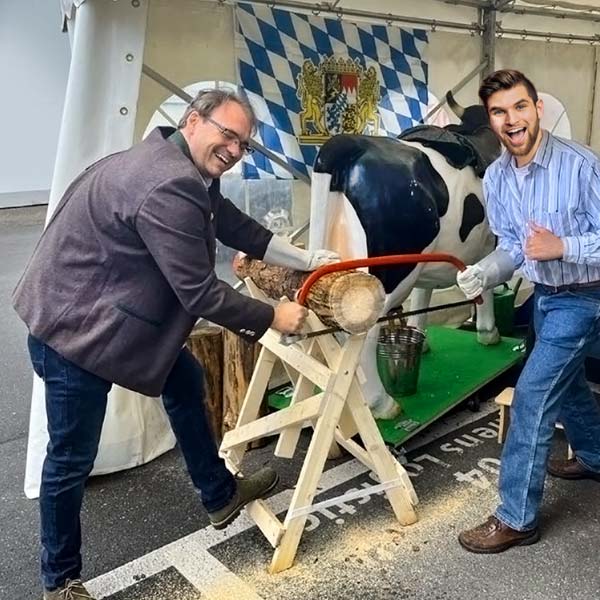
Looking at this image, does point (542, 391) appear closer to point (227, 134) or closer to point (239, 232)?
point (239, 232)

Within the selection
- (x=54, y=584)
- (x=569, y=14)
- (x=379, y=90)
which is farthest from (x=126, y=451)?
(x=569, y=14)

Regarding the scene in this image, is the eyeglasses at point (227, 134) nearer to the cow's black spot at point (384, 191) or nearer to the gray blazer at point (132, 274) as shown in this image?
the gray blazer at point (132, 274)

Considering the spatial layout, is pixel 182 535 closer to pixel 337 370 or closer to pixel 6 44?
pixel 337 370

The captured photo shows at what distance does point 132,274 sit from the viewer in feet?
5.96

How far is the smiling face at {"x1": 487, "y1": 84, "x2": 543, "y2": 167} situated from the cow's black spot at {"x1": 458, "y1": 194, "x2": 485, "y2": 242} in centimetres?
96

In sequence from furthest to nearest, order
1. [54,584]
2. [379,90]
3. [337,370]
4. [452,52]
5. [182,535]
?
[452,52] → [379,90] → [182,535] → [337,370] → [54,584]

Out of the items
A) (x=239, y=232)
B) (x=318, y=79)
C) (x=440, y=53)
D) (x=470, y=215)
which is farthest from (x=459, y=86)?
(x=239, y=232)

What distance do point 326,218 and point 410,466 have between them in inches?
46.4

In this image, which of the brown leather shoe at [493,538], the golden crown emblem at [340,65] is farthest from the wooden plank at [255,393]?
the golden crown emblem at [340,65]

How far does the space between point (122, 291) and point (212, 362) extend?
1383 millimetres

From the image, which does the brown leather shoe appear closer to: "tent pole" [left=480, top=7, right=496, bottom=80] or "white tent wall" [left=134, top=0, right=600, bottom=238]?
"white tent wall" [left=134, top=0, right=600, bottom=238]

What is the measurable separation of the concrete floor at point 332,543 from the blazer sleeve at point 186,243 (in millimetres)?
995

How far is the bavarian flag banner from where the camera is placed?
10.7 feet

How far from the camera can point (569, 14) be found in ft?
16.1
